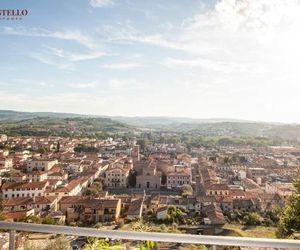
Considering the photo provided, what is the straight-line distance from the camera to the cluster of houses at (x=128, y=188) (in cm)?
1678

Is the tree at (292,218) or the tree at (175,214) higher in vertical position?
the tree at (292,218)

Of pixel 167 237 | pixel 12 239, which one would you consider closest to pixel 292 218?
pixel 167 237

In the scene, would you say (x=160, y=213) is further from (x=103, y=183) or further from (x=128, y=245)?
(x=128, y=245)

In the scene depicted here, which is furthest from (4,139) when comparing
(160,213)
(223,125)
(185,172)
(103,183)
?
(223,125)

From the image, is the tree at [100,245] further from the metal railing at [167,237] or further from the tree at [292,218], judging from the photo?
the tree at [292,218]

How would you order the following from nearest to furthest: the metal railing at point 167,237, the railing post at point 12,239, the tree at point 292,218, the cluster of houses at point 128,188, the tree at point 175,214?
the metal railing at point 167,237
the railing post at point 12,239
the tree at point 292,218
the tree at point 175,214
the cluster of houses at point 128,188

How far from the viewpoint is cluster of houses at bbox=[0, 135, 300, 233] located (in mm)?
16781

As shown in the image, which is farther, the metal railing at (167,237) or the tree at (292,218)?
the tree at (292,218)

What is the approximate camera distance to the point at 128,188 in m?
27.1

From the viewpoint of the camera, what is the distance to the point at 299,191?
634 centimetres

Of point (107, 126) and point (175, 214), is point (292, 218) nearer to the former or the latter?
point (175, 214)

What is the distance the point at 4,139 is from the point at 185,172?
94.7 ft

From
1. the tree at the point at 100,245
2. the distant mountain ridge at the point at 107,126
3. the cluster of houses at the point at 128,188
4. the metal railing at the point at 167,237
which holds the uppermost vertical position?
the metal railing at the point at 167,237

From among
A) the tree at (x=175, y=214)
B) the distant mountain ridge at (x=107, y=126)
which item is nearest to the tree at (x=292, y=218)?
the tree at (x=175, y=214)
